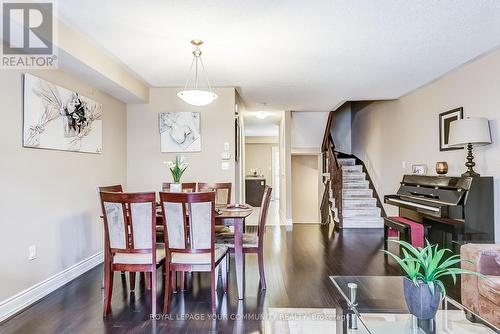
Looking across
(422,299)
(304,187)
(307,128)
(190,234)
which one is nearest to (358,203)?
(307,128)

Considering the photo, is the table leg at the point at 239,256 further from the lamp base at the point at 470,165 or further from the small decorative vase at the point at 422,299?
the lamp base at the point at 470,165

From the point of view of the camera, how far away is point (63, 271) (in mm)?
3266

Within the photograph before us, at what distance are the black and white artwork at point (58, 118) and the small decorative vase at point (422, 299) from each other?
3.19m

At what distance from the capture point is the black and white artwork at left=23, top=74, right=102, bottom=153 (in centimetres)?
280

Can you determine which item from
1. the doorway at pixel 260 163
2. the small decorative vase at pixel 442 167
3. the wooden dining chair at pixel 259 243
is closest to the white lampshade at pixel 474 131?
the small decorative vase at pixel 442 167

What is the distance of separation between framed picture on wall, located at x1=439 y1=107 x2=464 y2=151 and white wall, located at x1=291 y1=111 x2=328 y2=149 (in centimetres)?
299

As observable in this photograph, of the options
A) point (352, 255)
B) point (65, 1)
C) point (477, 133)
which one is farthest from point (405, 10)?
point (352, 255)

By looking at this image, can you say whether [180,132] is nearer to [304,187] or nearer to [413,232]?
[413,232]

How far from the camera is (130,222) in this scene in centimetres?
250

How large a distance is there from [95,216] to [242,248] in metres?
2.19

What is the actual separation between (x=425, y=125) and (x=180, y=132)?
3862 mm

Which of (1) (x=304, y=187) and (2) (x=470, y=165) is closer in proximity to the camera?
(2) (x=470, y=165)

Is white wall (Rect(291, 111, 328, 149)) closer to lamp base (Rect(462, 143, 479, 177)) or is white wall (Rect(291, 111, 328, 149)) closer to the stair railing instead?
the stair railing

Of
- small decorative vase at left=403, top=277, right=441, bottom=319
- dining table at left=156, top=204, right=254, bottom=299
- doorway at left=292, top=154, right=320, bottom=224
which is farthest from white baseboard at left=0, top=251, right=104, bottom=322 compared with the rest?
doorway at left=292, top=154, right=320, bottom=224
